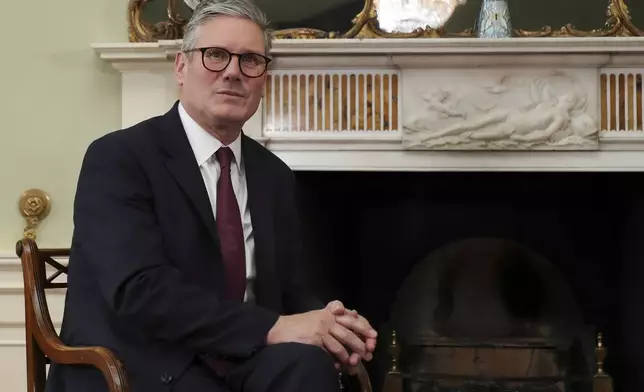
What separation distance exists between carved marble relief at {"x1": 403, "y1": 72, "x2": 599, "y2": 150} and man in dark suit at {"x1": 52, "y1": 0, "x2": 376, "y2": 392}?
2.91 feet

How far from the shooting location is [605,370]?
2795 mm

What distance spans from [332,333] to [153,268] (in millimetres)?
299

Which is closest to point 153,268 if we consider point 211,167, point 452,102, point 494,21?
point 211,167

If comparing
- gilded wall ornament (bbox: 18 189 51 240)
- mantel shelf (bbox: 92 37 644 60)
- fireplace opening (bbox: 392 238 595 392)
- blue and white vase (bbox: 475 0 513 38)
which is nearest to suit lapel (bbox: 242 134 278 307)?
mantel shelf (bbox: 92 37 644 60)

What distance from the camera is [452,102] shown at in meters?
2.45

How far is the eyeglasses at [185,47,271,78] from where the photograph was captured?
1.53m

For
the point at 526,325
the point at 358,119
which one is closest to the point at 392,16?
the point at 358,119

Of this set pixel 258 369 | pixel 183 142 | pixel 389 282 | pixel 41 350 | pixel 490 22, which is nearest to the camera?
pixel 258 369

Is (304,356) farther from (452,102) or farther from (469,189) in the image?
(469,189)

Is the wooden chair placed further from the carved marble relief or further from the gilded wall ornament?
the carved marble relief

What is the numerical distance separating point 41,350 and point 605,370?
6.12 feet

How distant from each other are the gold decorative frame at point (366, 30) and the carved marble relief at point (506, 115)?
13 centimetres

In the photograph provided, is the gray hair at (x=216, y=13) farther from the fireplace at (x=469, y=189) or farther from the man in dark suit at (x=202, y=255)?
the fireplace at (x=469, y=189)

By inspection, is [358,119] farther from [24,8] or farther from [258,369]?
[258,369]
